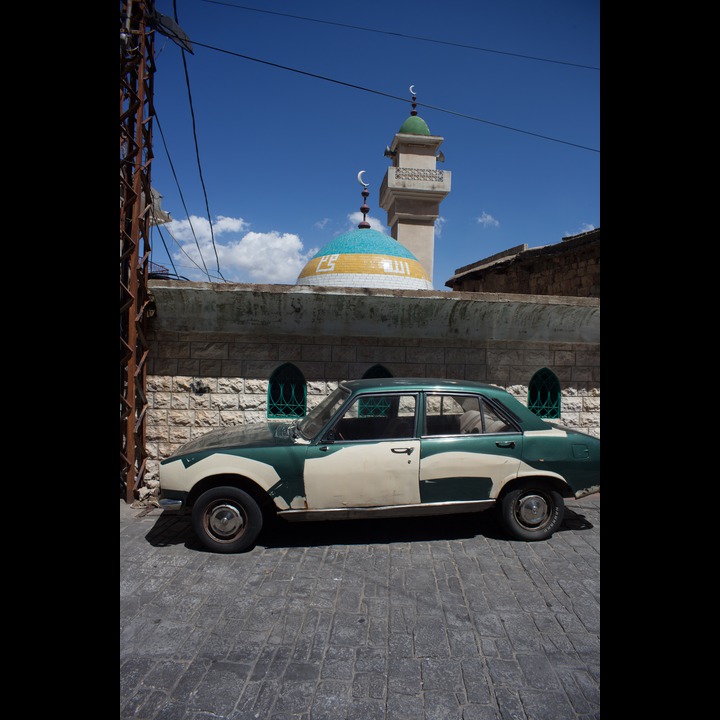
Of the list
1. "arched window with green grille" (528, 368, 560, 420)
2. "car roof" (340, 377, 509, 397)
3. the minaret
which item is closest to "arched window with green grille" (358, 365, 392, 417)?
"car roof" (340, 377, 509, 397)

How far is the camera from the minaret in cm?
1599

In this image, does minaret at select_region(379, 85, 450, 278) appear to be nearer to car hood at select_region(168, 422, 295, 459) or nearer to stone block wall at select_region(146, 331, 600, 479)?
stone block wall at select_region(146, 331, 600, 479)

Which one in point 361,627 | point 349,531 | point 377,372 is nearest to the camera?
point 361,627

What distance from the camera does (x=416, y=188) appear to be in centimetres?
1587

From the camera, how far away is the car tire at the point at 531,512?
4660 millimetres

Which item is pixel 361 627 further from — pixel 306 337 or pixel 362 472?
pixel 306 337

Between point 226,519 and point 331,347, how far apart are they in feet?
9.42

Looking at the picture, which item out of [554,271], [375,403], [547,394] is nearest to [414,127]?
[554,271]
